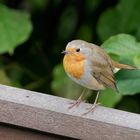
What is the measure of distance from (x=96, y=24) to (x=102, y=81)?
1.39 metres

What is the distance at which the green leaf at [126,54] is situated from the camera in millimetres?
3420

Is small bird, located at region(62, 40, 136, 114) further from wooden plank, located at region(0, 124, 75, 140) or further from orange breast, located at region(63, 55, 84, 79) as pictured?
wooden plank, located at region(0, 124, 75, 140)

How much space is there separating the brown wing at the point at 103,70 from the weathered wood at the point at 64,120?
629 mm

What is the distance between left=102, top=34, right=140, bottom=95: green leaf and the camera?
11.2ft

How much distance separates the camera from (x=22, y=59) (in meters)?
4.95

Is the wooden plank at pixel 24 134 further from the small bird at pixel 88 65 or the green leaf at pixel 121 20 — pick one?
the green leaf at pixel 121 20

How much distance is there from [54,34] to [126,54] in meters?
1.53

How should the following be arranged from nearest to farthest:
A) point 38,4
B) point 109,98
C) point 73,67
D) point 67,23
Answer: point 73,67 < point 109,98 < point 38,4 < point 67,23

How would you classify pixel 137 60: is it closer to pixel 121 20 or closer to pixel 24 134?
pixel 24 134

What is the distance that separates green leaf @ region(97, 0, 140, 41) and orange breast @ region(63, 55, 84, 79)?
1.13 metres

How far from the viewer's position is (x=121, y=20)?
14.6 ft

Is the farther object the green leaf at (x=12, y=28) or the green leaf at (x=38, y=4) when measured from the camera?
the green leaf at (x=38, y=4)

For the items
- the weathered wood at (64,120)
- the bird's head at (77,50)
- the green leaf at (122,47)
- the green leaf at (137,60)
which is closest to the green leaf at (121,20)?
the green leaf at (122,47)

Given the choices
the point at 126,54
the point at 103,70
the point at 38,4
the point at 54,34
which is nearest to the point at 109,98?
the point at 126,54
